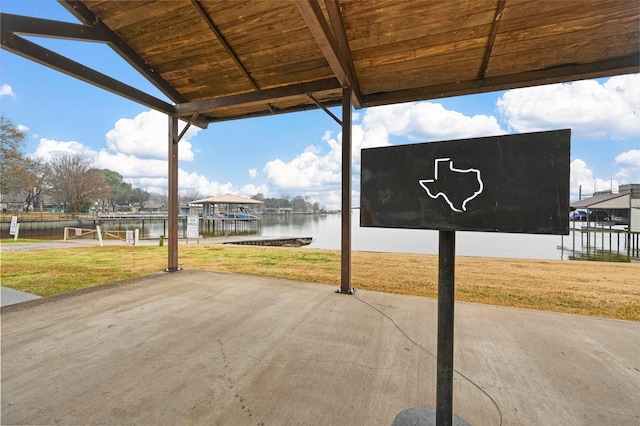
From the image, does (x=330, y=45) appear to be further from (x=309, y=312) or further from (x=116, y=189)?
(x=116, y=189)

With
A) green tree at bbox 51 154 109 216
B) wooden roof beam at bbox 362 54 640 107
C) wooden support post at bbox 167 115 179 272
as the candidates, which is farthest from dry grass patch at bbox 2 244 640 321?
green tree at bbox 51 154 109 216

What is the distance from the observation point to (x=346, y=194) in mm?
3555

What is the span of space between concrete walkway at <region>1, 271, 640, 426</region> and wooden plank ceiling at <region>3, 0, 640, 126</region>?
2.55 meters

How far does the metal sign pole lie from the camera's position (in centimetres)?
117

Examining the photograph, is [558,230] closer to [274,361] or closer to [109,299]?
[274,361]

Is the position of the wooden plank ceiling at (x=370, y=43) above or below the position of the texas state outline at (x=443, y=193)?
above

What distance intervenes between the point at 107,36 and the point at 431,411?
4597mm

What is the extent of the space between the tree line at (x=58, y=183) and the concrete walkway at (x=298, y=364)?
24.9 m

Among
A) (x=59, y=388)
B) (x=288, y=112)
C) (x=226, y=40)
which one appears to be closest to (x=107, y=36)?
(x=226, y=40)

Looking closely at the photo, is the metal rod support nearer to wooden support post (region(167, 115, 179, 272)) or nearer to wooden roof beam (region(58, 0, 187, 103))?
wooden roof beam (region(58, 0, 187, 103))

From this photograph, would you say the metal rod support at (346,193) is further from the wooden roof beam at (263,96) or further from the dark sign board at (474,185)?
the dark sign board at (474,185)

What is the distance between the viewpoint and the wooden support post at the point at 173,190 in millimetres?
4385

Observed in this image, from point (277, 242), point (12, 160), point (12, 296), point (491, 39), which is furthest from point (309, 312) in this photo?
point (12, 160)

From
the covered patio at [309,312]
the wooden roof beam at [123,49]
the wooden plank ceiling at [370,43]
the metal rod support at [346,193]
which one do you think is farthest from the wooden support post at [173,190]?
the metal rod support at [346,193]
